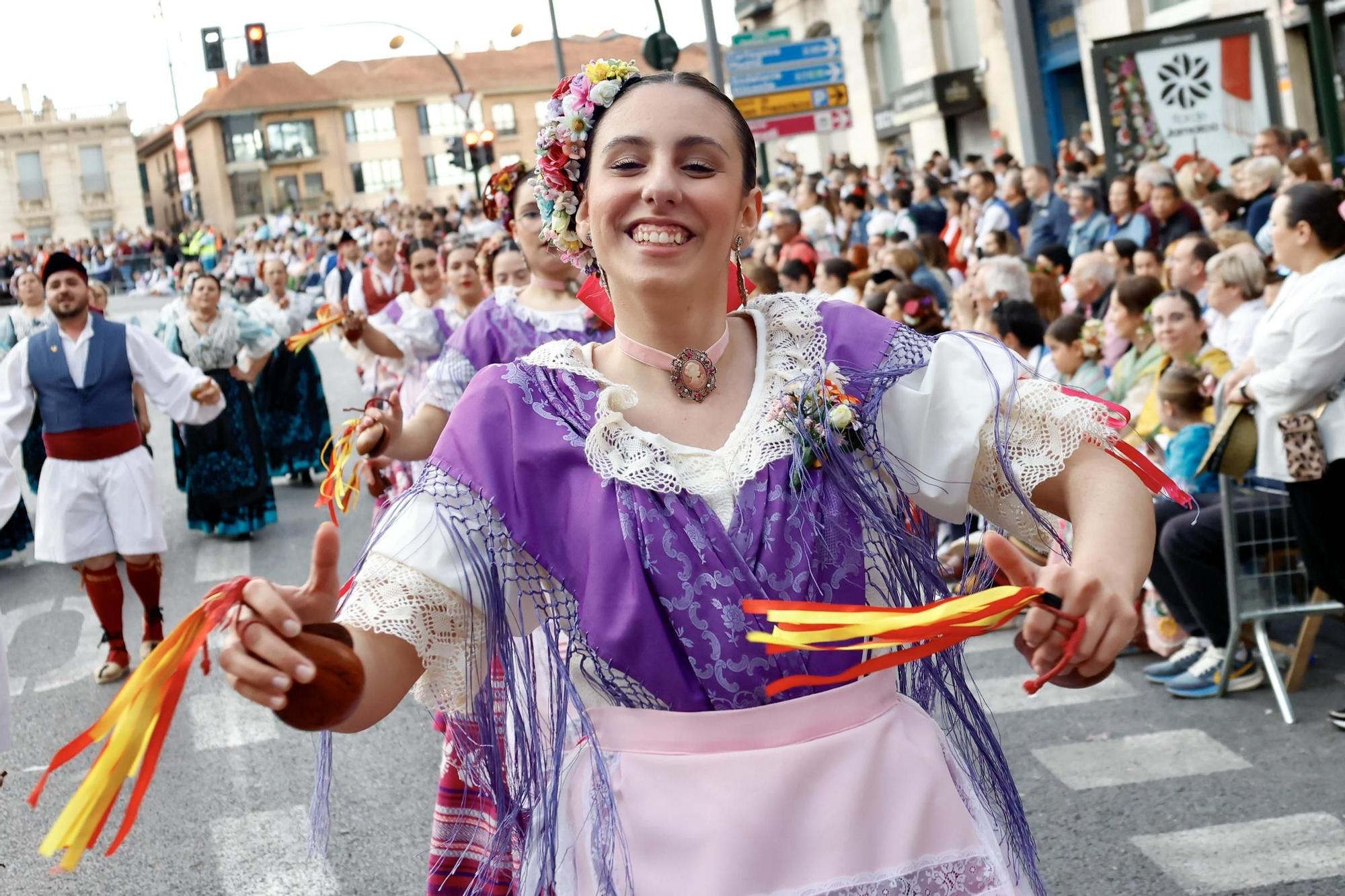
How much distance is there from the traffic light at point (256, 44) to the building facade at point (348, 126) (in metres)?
55.9

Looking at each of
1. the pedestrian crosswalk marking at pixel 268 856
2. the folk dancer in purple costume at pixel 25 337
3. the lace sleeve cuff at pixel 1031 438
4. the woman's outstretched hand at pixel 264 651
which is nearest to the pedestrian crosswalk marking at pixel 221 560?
the folk dancer in purple costume at pixel 25 337

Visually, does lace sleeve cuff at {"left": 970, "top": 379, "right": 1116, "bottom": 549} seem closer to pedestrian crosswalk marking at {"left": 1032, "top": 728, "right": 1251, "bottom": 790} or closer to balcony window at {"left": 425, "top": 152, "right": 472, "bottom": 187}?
pedestrian crosswalk marking at {"left": 1032, "top": 728, "right": 1251, "bottom": 790}

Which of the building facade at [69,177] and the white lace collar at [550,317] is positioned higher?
the building facade at [69,177]

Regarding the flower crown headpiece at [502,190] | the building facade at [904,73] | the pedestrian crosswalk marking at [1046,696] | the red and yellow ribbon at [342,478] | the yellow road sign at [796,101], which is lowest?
the pedestrian crosswalk marking at [1046,696]

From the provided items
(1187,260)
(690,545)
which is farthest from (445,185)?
(690,545)

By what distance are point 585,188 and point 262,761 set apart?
4143 millimetres

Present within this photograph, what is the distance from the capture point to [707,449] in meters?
2.37

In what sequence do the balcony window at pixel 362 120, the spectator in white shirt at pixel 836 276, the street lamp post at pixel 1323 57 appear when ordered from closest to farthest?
1. the spectator in white shirt at pixel 836 276
2. the street lamp post at pixel 1323 57
3. the balcony window at pixel 362 120

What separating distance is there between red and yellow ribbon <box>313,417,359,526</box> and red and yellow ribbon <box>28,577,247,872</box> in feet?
4.40

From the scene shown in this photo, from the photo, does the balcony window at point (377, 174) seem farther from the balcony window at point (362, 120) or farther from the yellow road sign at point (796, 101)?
the yellow road sign at point (796, 101)

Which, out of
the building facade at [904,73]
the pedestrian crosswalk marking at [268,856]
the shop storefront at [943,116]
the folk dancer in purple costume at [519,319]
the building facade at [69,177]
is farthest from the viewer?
the building facade at [69,177]

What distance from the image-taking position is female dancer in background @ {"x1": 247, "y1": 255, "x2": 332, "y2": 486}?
13398 millimetres

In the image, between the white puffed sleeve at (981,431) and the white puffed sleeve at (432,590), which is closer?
the white puffed sleeve at (432,590)

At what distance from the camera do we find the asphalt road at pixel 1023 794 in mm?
4492
